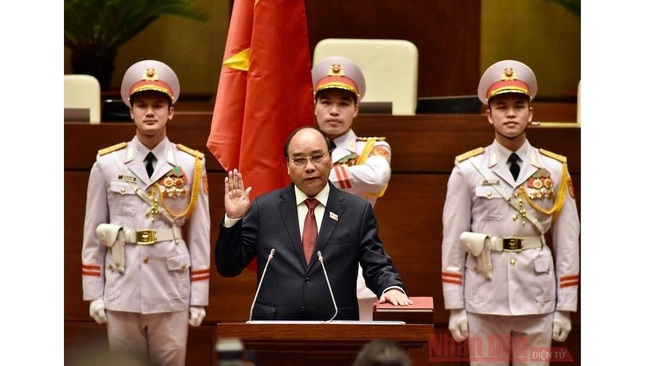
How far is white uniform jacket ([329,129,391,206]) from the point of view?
16.1 ft

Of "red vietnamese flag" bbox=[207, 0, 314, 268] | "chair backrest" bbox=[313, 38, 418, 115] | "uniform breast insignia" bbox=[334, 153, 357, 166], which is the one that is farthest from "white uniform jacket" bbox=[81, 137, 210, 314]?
"chair backrest" bbox=[313, 38, 418, 115]

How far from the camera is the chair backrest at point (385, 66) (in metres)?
6.35

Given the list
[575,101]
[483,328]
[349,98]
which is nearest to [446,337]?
[483,328]

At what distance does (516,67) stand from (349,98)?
74 cm

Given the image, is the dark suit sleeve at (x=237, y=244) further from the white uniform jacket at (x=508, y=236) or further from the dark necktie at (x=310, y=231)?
the white uniform jacket at (x=508, y=236)

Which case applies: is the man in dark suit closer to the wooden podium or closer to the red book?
the red book

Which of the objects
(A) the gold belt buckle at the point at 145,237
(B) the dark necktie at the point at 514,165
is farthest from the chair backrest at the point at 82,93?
(B) the dark necktie at the point at 514,165

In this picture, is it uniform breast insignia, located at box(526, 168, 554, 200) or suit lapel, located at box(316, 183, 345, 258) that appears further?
uniform breast insignia, located at box(526, 168, 554, 200)

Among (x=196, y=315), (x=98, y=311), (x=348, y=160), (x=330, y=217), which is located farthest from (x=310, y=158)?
(x=98, y=311)

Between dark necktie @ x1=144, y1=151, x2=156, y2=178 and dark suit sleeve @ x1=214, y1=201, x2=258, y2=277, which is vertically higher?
dark necktie @ x1=144, y1=151, x2=156, y2=178

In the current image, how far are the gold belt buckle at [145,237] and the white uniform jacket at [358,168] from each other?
0.81 meters

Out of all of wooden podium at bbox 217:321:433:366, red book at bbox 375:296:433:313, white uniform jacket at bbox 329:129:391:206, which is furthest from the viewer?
white uniform jacket at bbox 329:129:391:206

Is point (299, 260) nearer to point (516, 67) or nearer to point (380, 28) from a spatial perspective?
point (516, 67)

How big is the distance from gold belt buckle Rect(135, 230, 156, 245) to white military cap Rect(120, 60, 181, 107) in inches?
22.5
